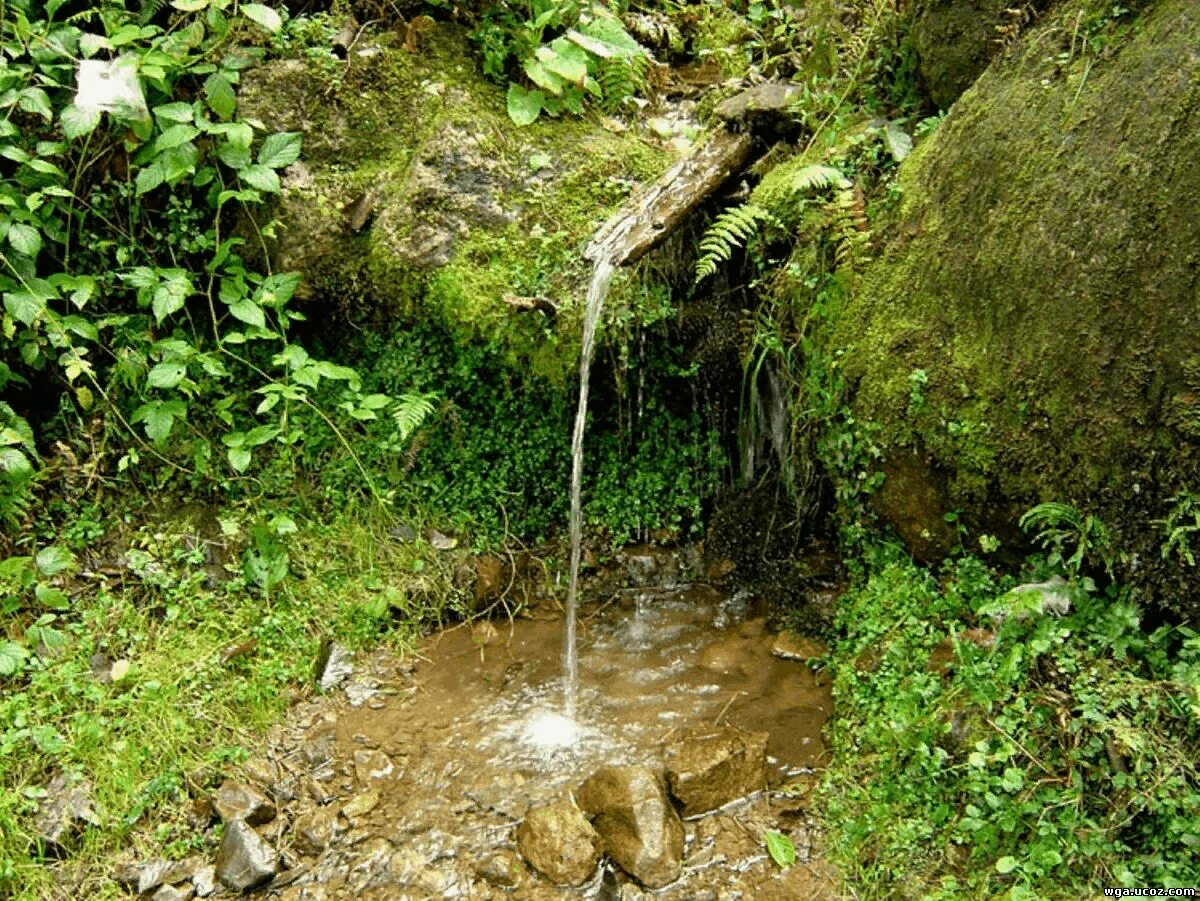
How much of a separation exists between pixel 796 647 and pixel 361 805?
2257mm

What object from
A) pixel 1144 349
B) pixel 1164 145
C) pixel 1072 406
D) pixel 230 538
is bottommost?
pixel 230 538

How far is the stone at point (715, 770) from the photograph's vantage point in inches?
134

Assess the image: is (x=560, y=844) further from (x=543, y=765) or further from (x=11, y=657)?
(x=11, y=657)

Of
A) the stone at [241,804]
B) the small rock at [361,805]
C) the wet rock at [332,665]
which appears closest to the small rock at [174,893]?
the stone at [241,804]

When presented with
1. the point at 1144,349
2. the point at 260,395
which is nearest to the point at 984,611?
the point at 1144,349

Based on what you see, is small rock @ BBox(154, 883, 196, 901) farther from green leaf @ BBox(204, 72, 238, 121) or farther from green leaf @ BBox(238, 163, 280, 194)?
green leaf @ BBox(204, 72, 238, 121)

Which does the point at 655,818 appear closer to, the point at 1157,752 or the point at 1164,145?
the point at 1157,752

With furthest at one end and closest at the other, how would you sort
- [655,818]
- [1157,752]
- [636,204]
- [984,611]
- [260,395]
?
[260,395]
[636,204]
[655,818]
[984,611]
[1157,752]

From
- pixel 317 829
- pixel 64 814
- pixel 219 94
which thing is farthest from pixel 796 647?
pixel 219 94

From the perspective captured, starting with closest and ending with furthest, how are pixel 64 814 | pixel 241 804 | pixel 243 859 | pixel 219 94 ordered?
pixel 243 859
pixel 64 814
pixel 241 804
pixel 219 94

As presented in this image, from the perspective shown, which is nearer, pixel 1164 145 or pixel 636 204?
pixel 1164 145

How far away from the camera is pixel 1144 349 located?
271 cm

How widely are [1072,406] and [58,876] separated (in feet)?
14.5

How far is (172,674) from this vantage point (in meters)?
3.97
